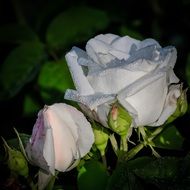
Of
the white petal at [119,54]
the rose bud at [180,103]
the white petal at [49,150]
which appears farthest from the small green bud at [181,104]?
the white petal at [49,150]

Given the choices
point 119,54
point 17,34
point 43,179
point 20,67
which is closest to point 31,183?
point 43,179

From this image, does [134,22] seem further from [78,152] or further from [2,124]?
[78,152]

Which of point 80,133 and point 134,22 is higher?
point 80,133

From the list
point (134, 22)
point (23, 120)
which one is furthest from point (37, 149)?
point (134, 22)

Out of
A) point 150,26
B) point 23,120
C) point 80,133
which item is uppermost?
point 80,133

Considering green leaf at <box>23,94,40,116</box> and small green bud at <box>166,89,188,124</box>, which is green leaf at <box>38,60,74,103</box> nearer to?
green leaf at <box>23,94,40,116</box>

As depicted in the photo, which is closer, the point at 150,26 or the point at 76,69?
the point at 76,69

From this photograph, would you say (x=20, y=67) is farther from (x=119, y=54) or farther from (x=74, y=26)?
(x=119, y=54)

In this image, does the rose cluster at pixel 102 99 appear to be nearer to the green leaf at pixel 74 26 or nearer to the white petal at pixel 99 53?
the white petal at pixel 99 53
